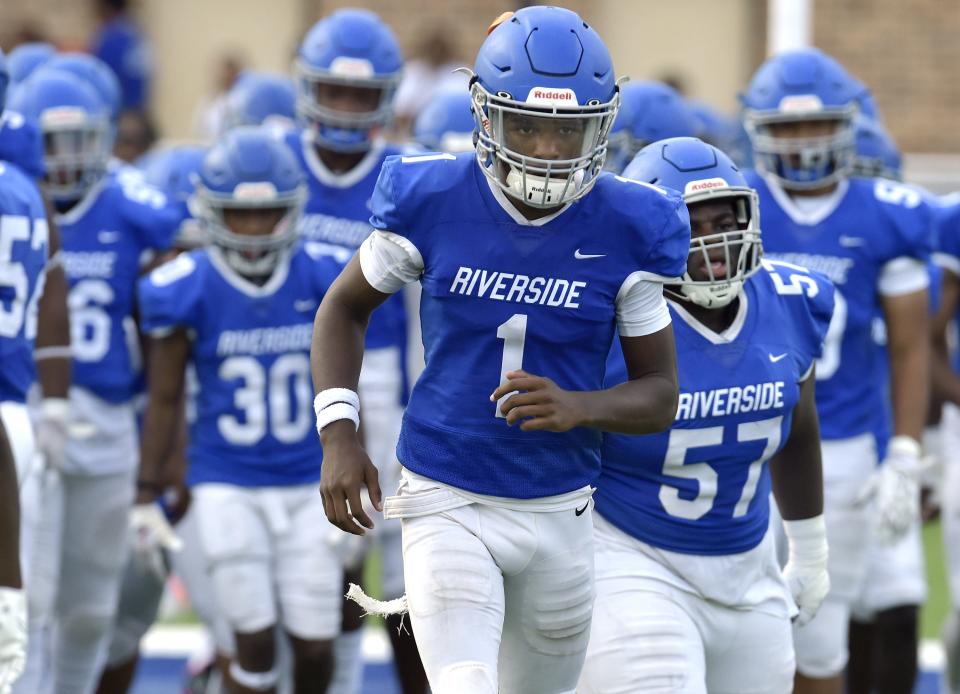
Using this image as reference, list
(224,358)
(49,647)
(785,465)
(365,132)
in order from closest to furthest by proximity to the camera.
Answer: (785,465) < (224,358) < (49,647) < (365,132)

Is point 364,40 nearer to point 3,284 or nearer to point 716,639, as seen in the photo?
point 3,284

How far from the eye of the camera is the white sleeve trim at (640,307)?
12.4ft

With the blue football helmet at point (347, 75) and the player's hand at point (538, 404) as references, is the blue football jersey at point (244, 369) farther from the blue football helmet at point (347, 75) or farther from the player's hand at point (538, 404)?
the player's hand at point (538, 404)

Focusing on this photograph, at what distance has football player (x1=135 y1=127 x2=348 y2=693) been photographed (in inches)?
225

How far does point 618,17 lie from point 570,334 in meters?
11.2

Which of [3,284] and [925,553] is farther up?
[3,284]

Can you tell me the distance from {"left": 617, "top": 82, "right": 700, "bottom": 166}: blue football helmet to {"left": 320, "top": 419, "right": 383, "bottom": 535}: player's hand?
3.06 m

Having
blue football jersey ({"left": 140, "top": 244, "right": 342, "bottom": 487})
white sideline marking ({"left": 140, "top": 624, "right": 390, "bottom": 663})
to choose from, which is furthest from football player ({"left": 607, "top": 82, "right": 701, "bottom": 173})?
white sideline marking ({"left": 140, "top": 624, "right": 390, "bottom": 663})

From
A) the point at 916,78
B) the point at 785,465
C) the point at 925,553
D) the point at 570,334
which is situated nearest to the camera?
the point at 570,334

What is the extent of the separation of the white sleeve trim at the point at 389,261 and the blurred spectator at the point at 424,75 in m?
8.42

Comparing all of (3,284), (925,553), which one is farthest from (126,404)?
(925,553)

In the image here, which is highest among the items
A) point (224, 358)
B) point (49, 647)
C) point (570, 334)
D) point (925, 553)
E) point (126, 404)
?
point (570, 334)

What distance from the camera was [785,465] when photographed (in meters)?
4.60

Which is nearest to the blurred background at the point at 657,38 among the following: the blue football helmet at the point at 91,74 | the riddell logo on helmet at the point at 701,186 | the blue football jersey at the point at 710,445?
the blue football helmet at the point at 91,74
